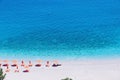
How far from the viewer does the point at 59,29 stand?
45.8 meters

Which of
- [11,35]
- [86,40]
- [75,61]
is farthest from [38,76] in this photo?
[11,35]

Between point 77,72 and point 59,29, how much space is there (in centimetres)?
1508

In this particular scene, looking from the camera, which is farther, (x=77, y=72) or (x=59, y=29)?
(x=59, y=29)

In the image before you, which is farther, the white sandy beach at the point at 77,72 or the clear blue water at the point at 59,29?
the clear blue water at the point at 59,29

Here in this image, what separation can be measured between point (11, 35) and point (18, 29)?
7.15ft

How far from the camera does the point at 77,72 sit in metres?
31.3

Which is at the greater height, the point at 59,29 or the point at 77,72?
the point at 59,29

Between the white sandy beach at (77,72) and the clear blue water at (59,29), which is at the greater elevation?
the clear blue water at (59,29)

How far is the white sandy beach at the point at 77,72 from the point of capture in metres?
30.4

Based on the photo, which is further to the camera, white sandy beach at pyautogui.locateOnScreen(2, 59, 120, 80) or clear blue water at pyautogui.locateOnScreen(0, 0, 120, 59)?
clear blue water at pyautogui.locateOnScreen(0, 0, 120, 59)

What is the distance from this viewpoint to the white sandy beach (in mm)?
30359

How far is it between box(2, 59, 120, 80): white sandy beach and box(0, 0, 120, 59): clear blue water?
92.9 inches

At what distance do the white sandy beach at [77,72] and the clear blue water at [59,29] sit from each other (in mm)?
2360

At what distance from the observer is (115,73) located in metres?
31.1
